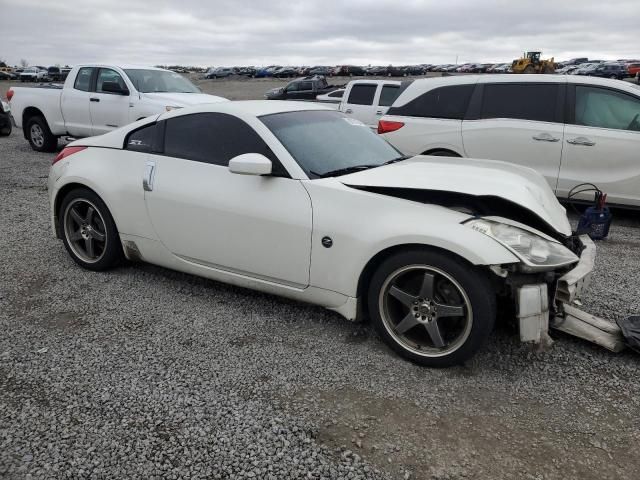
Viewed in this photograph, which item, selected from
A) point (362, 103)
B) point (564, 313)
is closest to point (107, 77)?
point (362, 103)

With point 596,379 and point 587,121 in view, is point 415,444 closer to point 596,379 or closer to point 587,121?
point 596,379

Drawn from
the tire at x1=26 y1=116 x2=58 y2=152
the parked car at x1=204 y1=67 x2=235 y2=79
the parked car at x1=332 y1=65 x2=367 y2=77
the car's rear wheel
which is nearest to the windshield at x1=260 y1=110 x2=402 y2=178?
the car's rear wheel

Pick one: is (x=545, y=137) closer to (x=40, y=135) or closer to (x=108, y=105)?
(x=108, y=105)

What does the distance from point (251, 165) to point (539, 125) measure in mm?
4467

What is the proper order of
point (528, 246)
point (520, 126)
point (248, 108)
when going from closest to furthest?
point (528, 246), point (248, 108), point (520, 126)

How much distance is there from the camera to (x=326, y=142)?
12.2ft

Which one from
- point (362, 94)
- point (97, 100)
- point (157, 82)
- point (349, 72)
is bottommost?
point (97, 100)

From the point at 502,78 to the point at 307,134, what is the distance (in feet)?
13.5

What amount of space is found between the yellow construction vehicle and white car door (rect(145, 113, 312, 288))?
1111 cm

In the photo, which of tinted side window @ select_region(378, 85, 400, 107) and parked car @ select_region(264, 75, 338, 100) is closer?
tinted side window @ select_region(378, 85, 400, 107)

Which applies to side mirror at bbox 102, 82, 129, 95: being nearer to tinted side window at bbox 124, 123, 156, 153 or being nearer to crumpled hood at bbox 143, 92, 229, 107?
crumpled hood at bbox 143, 92, 229, 107

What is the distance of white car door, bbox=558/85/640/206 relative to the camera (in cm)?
593

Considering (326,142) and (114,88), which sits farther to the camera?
(114,88)

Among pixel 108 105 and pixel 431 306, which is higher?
pixel 108 105
